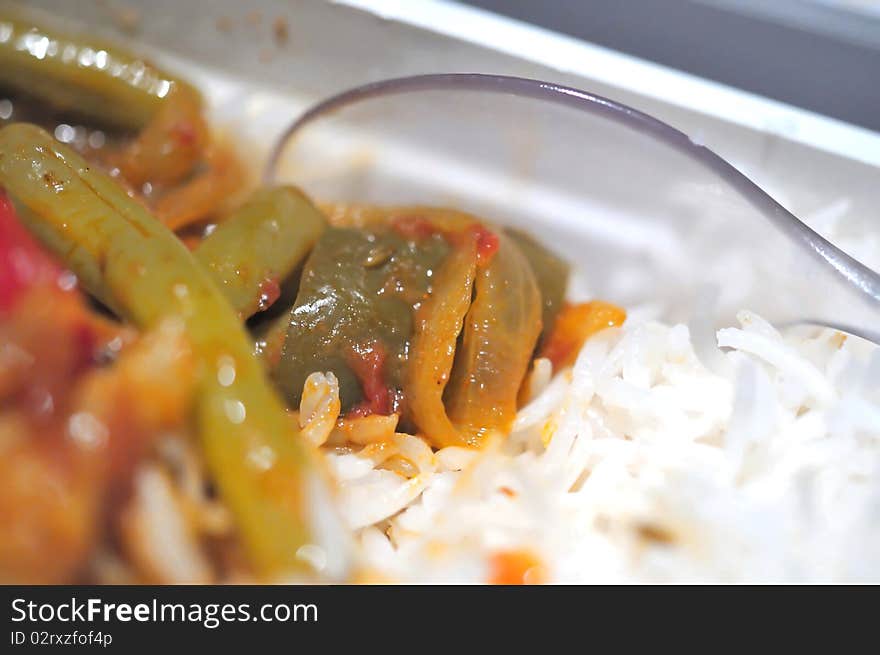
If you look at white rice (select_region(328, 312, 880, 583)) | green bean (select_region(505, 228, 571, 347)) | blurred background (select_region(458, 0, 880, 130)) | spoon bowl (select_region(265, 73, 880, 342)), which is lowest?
white rice (select_region(328, 312, 880, 583))

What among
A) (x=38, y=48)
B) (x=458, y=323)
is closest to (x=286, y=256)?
(x=458, y=323)

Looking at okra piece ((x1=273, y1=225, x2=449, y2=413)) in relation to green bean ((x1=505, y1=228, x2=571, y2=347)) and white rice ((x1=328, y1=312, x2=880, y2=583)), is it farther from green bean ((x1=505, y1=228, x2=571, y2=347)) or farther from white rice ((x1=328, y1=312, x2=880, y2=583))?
green bean ((x1=505, y1=228, x2=571, y2=347))

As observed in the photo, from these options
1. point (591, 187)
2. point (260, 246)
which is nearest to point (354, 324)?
point (260, 246)

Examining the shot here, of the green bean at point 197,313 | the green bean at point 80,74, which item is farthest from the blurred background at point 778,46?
the green bean at point 197,313

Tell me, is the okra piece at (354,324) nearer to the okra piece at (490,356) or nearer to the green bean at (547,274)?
the okra piece at (490,356)

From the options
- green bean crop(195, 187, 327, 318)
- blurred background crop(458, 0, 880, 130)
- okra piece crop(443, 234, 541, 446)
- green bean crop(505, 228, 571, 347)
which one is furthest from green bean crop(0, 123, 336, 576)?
blurred background crop(458, 0, 880, 130)

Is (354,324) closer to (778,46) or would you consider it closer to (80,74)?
(80,74)
